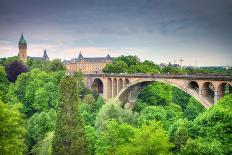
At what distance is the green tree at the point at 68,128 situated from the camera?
1216 inches

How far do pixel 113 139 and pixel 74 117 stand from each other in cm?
423

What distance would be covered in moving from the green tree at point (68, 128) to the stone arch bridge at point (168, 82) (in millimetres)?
15299

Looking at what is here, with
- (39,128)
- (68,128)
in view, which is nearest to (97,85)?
(39,128)

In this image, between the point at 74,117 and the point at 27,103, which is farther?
the point at 27,103

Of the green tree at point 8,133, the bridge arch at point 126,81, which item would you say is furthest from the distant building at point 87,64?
the green tree at point 8,133

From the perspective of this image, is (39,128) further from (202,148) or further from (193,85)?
(202,148)

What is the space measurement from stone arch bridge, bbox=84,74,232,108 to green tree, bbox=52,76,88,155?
15299 millimetres

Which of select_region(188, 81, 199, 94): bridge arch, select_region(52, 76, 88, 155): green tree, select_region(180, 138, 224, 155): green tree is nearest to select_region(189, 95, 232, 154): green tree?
select_region(180, 138, 224, 155): green tree

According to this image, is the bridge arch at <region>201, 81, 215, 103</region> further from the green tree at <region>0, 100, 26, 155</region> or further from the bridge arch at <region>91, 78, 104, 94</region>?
the bridge arch at <region>91, 78, 104, 94</region>

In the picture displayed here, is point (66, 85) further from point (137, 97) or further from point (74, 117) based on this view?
point (137, 97)

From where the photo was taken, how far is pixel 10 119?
86.1ft

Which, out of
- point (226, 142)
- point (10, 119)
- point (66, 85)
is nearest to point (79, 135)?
point (66, 85)

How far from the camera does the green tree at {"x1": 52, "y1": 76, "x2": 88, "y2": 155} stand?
30.9 m

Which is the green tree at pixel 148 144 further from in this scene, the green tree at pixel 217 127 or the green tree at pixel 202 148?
the green tree at pixel 217 127
